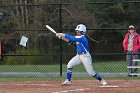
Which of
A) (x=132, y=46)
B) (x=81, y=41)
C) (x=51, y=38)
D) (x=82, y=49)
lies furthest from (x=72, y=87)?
(x=51, y=38)

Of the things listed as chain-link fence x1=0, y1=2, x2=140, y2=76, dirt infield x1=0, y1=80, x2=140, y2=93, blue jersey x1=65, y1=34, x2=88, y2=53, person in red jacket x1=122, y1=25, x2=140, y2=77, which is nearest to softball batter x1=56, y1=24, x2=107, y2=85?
blue jersey x1=65, y1=34, x2=88, y2=53

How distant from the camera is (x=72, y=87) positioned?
1515 cm

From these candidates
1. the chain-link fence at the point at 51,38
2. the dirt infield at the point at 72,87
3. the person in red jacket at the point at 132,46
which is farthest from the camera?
the chain-link fence at the point at 51,38

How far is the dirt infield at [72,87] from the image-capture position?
46.9ft

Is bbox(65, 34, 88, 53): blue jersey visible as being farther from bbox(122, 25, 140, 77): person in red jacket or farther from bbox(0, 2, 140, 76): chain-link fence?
bbox(0, 2, 140, 76): chain-link fence

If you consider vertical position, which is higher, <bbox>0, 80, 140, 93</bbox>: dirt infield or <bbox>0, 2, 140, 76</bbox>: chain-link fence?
<bbox>0, 2, 140, 76</bbox>: chain-link fence

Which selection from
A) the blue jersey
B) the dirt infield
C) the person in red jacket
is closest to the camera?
the dirt infield

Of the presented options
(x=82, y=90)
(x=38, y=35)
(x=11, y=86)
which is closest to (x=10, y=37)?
(x=38, y=35)

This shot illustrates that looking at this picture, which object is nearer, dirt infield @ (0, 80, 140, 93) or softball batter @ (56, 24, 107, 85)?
dirt infield @ (0, 80, 140, 93)

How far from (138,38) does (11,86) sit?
579cm

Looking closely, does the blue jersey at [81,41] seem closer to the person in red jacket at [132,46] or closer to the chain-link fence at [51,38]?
the person in red jacket at [132,46]

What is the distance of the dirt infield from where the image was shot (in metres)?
14.3

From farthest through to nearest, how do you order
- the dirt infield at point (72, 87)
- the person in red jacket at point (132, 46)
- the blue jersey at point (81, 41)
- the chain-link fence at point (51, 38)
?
the chain-link fence at point (51, 38), the person in red jacket at point (132, 46), the blue jersey at point (81, 41), the dirt infield at point (72, 87)

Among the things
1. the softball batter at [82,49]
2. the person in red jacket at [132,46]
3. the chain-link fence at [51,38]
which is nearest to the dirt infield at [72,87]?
the softball batter at [82,49]
